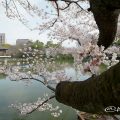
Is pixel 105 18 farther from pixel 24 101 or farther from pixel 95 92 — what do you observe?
pixel 24 101

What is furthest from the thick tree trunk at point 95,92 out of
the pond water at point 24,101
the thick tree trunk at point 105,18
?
the pond water at point 24,101

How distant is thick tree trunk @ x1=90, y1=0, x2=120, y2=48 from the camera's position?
1.76m

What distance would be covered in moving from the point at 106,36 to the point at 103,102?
3.34 feet

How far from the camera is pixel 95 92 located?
111 cm

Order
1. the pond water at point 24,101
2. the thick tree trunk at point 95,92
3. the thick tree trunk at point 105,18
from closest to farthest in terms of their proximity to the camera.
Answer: the thick tree trunk at point 95,92, the thick tree trunk at point 105,18, the pond water at point 24,101

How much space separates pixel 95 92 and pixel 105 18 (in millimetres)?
909

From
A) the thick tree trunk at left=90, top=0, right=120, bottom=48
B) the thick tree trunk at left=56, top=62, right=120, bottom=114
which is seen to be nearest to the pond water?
the thick tree trunk at left=90, top=0, right=120, bottom=48

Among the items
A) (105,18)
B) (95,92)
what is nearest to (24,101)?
(105,18)

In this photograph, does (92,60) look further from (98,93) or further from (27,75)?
(27,75)

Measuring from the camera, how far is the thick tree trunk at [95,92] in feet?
3.41

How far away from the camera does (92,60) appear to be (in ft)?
6.59

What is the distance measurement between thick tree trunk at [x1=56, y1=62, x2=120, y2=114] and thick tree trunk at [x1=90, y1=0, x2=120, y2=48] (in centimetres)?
63

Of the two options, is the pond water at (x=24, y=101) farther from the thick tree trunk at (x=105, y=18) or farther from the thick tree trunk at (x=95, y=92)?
the thick tree trunk at (x=95, y=92)

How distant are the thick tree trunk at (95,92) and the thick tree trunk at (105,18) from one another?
0.63 metres
